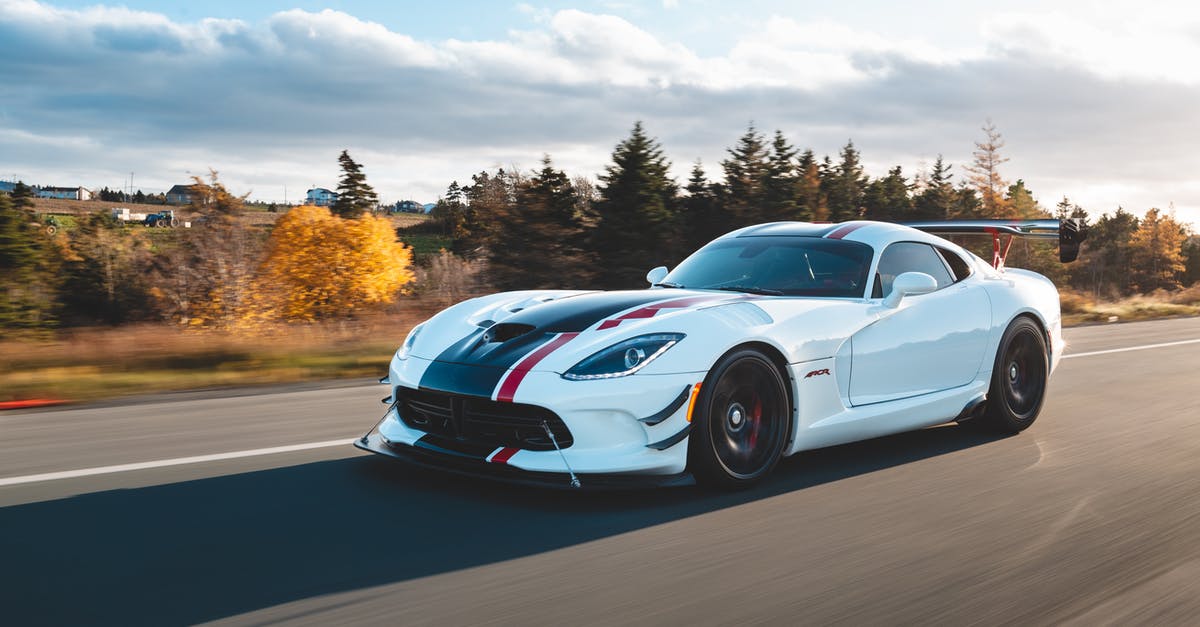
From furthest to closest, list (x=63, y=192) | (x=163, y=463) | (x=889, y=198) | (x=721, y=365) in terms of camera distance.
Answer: (x=63, y=192)
(x=889, y=198)
(x=163, y=463)
(x=721, y=365)

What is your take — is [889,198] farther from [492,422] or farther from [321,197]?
[492,422]

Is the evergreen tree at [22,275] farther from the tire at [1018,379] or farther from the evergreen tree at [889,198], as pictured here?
the evergreen tree at [889,198]

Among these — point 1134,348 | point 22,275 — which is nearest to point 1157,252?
point 1134,348

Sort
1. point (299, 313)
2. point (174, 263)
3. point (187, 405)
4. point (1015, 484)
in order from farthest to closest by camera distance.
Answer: point (299, 313) → point (174, 263) → point (187, 405) → point (1015, 484)

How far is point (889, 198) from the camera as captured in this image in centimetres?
8425

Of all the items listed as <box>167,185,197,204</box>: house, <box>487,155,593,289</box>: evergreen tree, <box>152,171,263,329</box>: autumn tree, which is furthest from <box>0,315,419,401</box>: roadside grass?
<box>167,185,197,204</box>: house

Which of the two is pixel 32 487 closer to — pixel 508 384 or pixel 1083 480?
pixel 508 384

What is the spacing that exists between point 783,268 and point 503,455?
2323 mm

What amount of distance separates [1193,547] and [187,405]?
250 inches

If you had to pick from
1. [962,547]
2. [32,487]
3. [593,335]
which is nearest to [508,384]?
[593,335]

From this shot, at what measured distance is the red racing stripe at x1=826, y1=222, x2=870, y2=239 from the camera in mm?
6121

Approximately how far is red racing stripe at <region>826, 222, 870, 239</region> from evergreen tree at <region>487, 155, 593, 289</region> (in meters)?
21.3

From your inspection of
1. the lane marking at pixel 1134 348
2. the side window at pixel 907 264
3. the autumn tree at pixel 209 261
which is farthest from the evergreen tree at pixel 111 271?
the side window at pixel 907 264

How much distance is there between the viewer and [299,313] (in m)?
51.5
